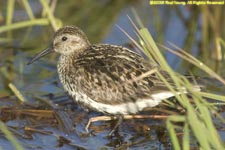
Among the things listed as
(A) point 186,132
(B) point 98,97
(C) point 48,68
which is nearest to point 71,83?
(B) point 98,97

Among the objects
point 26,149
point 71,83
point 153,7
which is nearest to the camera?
point 26,149

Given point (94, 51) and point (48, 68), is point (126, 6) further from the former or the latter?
point (94, 51)

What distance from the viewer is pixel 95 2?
459 inches

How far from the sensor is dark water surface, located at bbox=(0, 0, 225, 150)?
25.0 feet

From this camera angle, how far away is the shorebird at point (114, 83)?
7.42m

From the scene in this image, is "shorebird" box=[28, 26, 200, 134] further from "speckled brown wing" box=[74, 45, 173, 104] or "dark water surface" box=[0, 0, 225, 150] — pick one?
"dark water surface" box=[0, 0, 225, 150]

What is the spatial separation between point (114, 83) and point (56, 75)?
2.11m

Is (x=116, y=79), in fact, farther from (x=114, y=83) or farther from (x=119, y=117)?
(x=119, y=117)

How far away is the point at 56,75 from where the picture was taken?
945 cm

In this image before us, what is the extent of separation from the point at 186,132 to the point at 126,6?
6713mm

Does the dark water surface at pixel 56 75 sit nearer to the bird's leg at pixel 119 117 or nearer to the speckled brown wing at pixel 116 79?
the bird's leg at pixel 119 117

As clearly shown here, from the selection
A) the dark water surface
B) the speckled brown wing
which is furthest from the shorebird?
the dark water surface

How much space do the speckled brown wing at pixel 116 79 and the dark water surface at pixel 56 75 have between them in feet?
1.74

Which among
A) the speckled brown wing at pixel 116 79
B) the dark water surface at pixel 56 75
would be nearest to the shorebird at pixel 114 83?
the speckled brown wing at pixel 116 79
